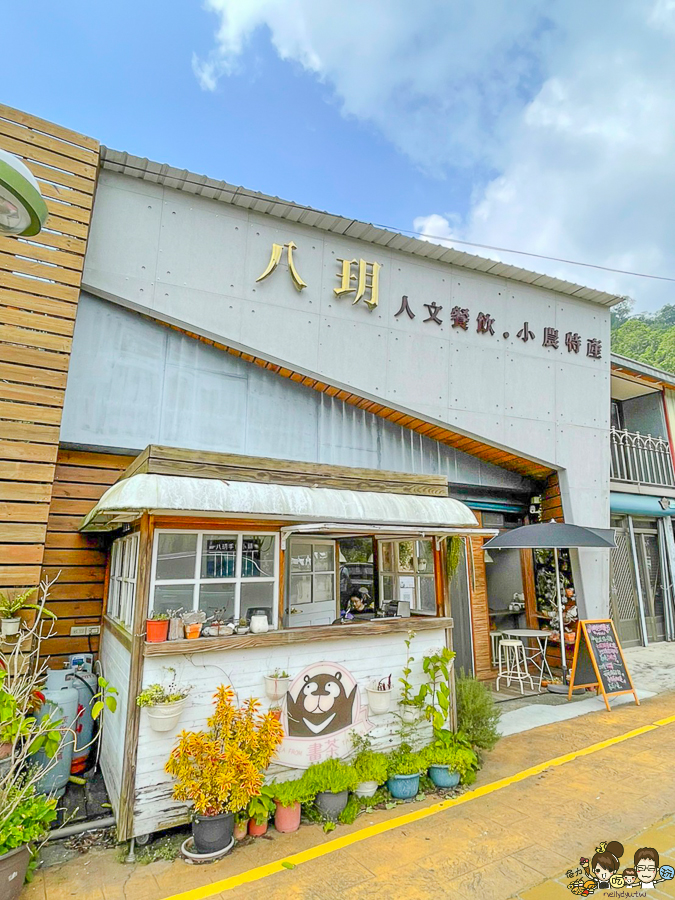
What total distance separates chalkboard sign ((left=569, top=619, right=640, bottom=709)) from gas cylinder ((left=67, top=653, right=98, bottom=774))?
6.55m

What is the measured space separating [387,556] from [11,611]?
4.55 metres

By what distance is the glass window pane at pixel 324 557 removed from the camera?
6609mm

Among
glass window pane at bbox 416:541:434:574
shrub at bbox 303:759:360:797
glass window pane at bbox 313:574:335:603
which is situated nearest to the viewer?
shrub at bbox 303:759:360:797

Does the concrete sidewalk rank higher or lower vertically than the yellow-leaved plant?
lower

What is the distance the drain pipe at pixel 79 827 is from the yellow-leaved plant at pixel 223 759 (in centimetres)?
87

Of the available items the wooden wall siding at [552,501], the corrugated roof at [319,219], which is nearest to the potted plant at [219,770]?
the corrugated roof at [319,219]

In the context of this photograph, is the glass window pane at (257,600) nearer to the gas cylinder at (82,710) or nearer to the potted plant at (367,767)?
the potted plant at (367,767)

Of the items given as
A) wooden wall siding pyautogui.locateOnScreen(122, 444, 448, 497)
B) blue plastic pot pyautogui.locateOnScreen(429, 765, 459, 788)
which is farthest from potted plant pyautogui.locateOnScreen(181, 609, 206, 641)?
blue plastic pot pyautogui.locateOnScreen(429, 765, 459, 788)

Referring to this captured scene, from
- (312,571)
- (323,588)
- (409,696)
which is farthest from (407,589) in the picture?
(409,696)

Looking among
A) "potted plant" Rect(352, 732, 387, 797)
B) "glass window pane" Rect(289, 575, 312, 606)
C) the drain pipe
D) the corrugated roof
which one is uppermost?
the corrugated roof

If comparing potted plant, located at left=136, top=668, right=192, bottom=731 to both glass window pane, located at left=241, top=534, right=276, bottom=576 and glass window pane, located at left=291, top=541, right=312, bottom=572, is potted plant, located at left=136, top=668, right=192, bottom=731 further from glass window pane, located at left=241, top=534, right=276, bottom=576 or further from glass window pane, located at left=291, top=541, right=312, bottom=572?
glass window pane, located at left=291, top=541, right=312, bottom=572

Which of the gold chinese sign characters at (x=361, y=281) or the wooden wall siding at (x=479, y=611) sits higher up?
the gold chinese sign characters at (x=361, y=281)

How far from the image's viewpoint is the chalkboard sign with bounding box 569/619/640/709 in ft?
23.4

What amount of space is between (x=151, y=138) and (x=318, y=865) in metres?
8.71
